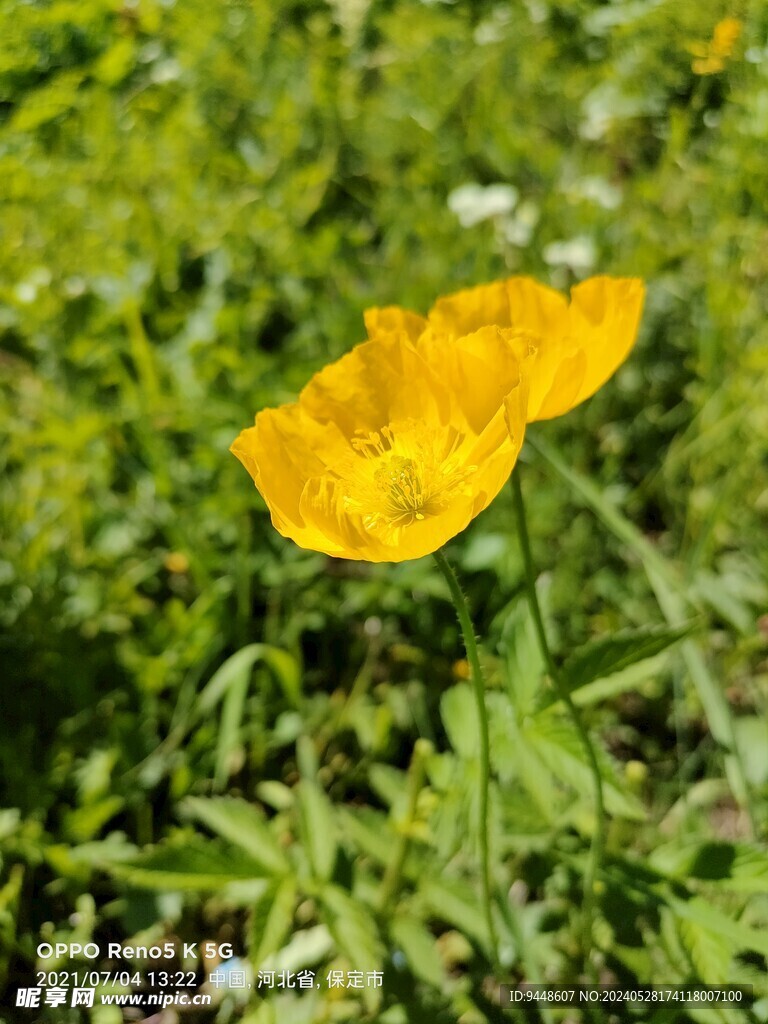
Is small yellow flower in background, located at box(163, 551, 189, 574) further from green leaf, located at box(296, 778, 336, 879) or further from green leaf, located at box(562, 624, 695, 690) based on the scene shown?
green leaf, located at box(562, 624, 695, 690)

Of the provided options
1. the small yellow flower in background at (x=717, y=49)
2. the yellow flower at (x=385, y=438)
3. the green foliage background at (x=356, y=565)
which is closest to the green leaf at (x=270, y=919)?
the green foliage background at (x=356, y=565)

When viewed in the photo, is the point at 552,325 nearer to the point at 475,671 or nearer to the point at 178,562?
the point at 475,671

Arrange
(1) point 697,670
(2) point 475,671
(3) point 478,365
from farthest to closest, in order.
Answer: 1. (1) point 697,670
2. (3) point 478,365
3. (2) point 475,671

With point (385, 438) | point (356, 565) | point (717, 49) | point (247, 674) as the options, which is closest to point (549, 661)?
point (385, 438)

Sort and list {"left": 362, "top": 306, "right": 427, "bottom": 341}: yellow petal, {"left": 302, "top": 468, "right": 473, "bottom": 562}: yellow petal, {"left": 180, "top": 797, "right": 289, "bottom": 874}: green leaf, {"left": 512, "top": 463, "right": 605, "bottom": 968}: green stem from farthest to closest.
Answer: {"left": 180, "top": 797, "right": 289, "bottom": 874}: green leaf
{"left": 362, "top": 306, "right": 427, "bottom": 341}: yellow petal
{"left": 512, "top": 463, "right": 605, "bottom": 968}: green stem
{"left": 302, "top": 468, "right": 473, "bottom": 562}: yellow petal

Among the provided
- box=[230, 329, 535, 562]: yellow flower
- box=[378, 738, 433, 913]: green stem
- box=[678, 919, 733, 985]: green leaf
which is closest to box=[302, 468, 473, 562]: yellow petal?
box=[230, 329, 535, 562]: yellow flower

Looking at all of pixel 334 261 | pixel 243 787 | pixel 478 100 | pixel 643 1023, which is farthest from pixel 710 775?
pixel 478 100
